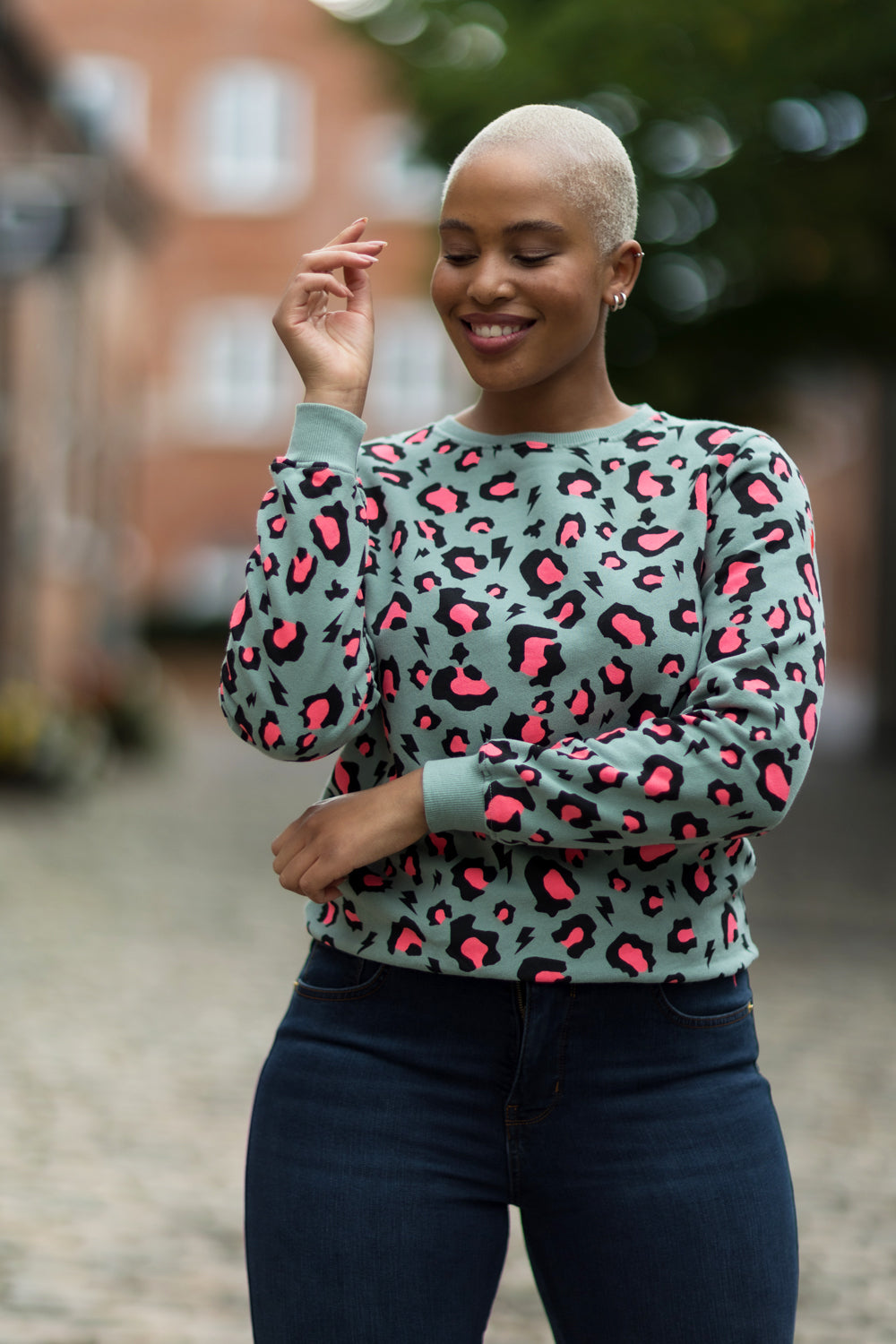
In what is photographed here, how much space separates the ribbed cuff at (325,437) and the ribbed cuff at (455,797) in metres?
0.31

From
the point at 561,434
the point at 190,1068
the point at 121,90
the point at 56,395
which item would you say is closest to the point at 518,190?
the point at 561,434

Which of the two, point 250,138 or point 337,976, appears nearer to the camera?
point 337,976

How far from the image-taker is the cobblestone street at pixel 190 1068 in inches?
149

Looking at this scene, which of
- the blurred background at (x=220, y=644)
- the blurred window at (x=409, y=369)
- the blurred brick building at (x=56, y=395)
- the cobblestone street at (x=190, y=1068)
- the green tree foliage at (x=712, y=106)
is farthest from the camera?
the blurred window at (x=409, y=369)

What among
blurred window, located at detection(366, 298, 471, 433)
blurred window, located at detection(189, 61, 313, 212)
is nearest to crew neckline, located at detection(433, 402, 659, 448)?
blurred window, located at detection(366, 298, 471, 433)

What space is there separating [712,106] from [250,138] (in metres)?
23.2

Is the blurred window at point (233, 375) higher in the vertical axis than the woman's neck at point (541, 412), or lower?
higher

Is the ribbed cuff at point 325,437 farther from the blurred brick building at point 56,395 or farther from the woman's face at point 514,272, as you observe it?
the blurred brick building at point 56,395

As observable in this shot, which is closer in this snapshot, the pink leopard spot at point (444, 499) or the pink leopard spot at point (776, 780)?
the pink leopard spot at point (776, 780)

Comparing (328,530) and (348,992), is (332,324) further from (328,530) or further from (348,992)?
(348,992)

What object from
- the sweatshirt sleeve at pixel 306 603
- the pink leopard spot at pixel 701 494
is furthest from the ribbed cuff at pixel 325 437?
the pink leopard spot at pixel 701 494

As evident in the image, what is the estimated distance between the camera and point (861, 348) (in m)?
12.8

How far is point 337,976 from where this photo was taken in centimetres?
178

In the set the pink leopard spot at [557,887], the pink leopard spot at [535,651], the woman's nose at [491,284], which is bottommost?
the pink leopard spot at [557,887]
